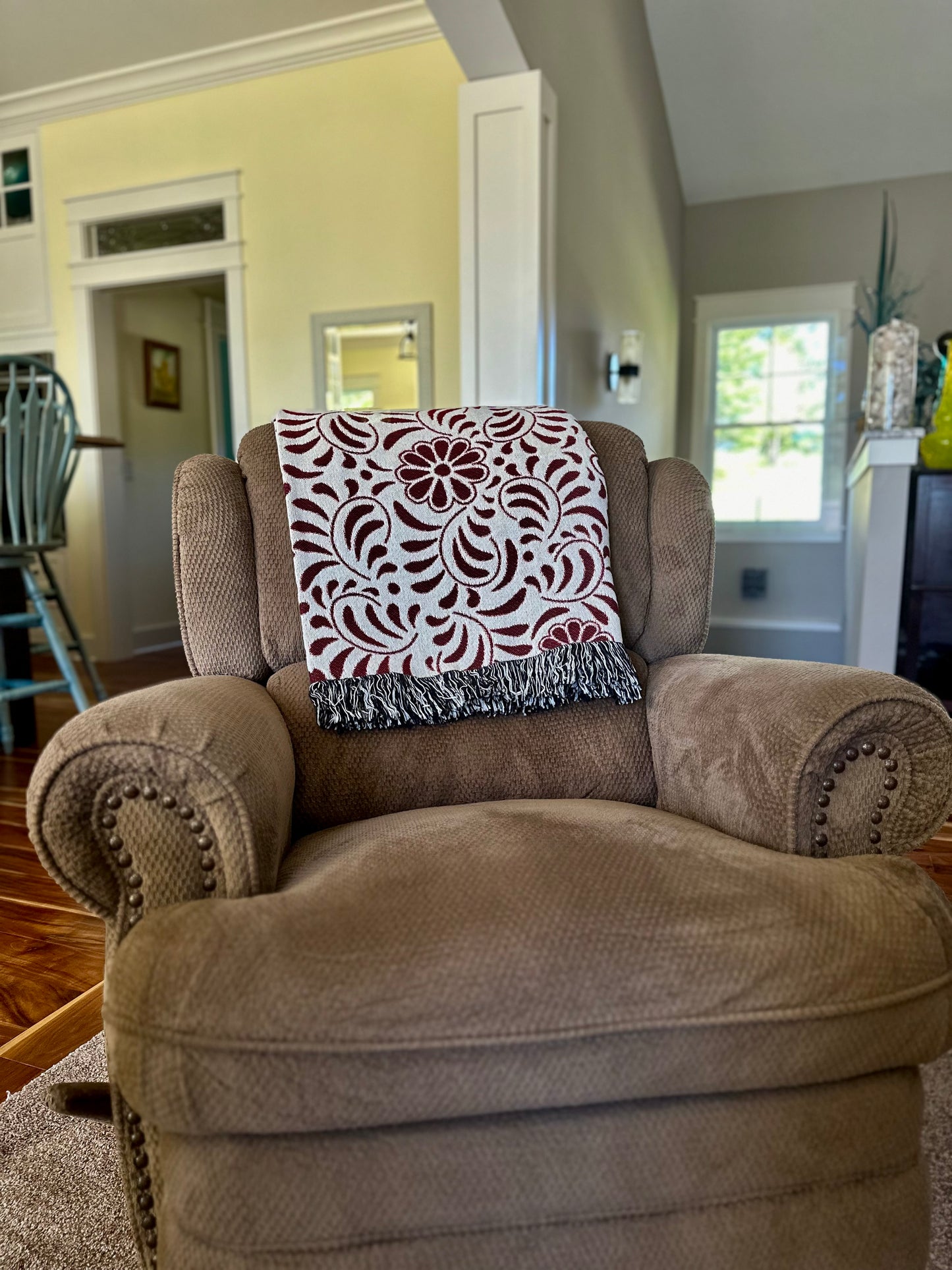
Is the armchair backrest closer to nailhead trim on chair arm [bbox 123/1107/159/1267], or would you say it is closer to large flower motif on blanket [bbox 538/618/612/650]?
large flower motif on blanket [bbox 538/618/612/650]

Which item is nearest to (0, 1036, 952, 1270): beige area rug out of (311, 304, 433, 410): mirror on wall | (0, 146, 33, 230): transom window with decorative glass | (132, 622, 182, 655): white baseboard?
(311, 304, 433, 410): mirror on wall

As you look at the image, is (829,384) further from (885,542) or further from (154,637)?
(154,637)

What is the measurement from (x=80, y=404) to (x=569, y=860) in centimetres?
451

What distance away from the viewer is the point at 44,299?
4.40 metres

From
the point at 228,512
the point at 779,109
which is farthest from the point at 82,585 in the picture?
the point at 779,109

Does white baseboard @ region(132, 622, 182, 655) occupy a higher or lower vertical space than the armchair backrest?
lower

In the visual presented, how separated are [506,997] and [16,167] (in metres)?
5.23

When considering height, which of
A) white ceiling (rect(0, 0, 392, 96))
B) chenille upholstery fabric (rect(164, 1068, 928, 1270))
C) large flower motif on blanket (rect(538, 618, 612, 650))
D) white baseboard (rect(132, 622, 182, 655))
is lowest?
white baseboard (rect(132, 622, 182, 655))

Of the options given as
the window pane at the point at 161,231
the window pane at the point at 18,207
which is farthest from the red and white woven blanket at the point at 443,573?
the window pane at the point at 18,207

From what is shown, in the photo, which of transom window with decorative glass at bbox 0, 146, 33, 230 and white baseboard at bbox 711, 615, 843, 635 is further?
white baseboard at bbox 711, 615, 843, 635

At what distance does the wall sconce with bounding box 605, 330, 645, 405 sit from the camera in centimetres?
361

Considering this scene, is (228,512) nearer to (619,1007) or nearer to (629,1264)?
(619,1007)

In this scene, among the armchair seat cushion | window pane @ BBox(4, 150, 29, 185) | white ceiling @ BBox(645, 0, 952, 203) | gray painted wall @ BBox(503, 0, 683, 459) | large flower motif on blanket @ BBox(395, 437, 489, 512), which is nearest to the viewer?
the armchair seat cushion

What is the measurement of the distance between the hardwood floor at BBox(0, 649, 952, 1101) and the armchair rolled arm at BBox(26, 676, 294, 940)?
63cm
